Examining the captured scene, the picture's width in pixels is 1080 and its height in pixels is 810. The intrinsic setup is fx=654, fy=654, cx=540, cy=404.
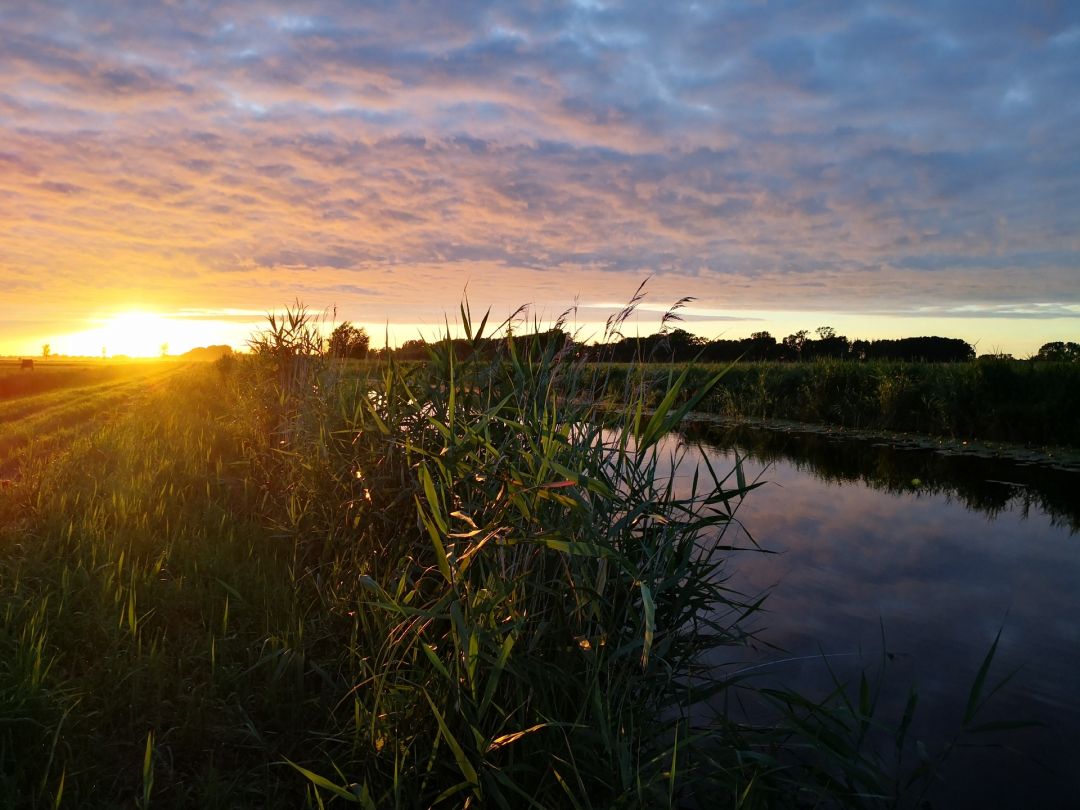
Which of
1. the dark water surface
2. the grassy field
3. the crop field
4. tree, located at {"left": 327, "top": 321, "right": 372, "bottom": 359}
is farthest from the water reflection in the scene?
the crop field

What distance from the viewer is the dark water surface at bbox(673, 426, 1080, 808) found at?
403cm

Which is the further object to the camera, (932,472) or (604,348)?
(932,472)

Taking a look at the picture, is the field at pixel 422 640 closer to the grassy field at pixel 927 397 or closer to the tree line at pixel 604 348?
the tree line at pixel 604 348

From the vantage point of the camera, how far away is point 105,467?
7273mm

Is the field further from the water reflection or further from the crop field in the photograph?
the water reflection

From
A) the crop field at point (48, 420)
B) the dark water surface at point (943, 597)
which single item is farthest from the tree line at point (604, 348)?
the crop field at point (48, 420)

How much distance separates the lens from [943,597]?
609 centimetres

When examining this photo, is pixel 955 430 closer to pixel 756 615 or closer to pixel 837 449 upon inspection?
pixel 837 449

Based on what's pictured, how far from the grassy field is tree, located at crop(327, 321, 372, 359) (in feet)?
13.4

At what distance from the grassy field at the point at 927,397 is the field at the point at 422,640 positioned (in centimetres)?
639

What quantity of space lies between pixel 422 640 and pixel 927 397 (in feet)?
49.8

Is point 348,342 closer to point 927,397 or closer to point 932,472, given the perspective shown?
point 932,472

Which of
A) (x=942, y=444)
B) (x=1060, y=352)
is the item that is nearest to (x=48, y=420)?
(x=942, y=444)

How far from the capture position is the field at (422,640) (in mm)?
2680
